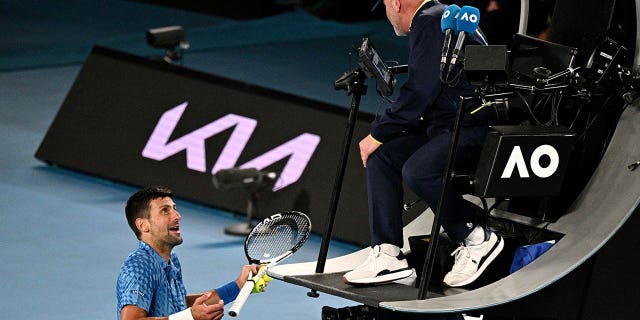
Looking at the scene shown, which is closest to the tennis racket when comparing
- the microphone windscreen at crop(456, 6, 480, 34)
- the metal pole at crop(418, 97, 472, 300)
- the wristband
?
the wristband

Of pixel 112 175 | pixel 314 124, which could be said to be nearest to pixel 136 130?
pixel 112 175

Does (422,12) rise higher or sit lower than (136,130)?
lower

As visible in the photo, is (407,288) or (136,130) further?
(136,130)

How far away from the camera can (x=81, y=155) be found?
12023 millimetres

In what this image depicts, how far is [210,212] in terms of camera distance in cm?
1145

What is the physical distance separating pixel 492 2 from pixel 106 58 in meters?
3.63

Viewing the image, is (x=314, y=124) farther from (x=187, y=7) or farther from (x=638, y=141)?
(x=187, y=7)

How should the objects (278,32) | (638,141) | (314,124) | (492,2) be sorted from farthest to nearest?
(278,32) < (492,2) < (314,124) < (638,141)

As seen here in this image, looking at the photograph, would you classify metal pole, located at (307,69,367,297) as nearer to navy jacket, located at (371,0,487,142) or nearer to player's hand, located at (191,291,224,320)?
navy jacket, located at (371,0,487,142)

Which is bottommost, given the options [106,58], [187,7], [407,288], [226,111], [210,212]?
[407,288]

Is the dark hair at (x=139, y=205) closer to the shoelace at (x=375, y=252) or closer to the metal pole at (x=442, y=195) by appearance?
the shoelace at (x=375, y=252)

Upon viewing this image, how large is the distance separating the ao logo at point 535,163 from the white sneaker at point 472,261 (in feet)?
1.91

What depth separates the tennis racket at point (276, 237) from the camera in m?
6.88

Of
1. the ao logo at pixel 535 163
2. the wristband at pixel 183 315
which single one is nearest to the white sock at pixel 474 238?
the ao logo at pixel 535 163
